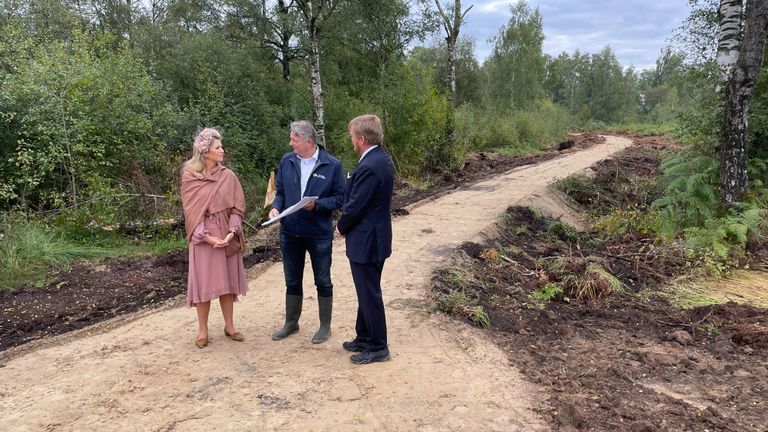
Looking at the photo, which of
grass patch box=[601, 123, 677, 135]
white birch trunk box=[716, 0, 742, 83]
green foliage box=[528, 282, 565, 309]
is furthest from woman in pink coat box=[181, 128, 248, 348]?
grass patch box=[601, 123, 677, 135]

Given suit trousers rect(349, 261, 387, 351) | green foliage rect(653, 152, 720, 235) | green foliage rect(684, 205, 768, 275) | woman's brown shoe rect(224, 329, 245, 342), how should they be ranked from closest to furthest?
suit trousers rect(349, 261, 387, 351), woman's brown shoe rect(224, 329, 245, 342), green foliage rect(684, 205, 768, 275), green foliage rect(653, 152, 720, 235)

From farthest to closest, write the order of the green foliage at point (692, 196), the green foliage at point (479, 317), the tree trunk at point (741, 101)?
1. the green foliage at point (692, 196)
2. the tree trunk at point (741, 101)
3. the green foliage at point (479, 317)

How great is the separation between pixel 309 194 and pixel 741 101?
725 cm

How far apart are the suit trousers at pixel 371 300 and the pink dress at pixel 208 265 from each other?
1138mm

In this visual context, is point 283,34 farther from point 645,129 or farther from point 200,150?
point 645,129

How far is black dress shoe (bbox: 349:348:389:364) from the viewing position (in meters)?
4.05

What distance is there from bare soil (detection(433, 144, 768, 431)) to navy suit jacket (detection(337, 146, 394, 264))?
1560mm

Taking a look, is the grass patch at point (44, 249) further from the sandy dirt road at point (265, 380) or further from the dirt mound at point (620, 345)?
the dirt mound at point (620, 345)

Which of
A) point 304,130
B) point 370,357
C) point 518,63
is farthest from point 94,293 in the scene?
point 518,63

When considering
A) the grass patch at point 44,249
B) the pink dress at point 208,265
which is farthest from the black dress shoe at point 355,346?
the grass patch at point 44,249

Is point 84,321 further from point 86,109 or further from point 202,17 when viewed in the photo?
point 202,17

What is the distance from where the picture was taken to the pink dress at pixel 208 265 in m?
4.22

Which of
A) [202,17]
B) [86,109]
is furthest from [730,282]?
[202,17]

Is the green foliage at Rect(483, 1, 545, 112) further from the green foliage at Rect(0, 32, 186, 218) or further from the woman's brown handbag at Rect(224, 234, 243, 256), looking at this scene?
the woman's brown handbag at Rect(224, 234, 243, 256)
